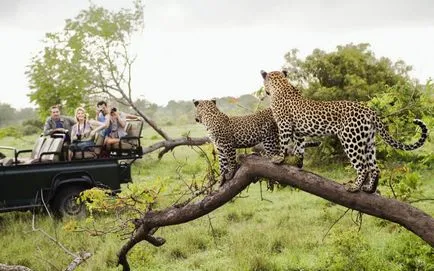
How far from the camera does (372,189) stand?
4.43 metres

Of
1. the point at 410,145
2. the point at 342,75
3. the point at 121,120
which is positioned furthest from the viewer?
the point at 342,75

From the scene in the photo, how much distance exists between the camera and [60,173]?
10.7m

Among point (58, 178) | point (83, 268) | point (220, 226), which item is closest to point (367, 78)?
point (220, 226)

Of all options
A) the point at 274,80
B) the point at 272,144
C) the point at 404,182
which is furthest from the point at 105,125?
the point at 274,80

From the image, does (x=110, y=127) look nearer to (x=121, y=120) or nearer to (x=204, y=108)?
(x=121, y=120)

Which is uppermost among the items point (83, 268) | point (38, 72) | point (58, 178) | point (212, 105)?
point (38, 72)

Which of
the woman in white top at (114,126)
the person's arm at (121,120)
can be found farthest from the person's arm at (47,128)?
the person's arm at (121,120)

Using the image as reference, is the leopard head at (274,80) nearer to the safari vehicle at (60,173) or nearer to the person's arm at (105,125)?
the person's arm at (105,125)

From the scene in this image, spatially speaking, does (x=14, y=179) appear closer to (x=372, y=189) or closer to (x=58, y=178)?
(x=58, y=178)

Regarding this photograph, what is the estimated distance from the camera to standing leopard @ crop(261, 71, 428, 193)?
429 cm

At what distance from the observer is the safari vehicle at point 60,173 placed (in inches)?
411

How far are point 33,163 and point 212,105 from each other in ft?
21.2

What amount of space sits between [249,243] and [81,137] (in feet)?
13.1

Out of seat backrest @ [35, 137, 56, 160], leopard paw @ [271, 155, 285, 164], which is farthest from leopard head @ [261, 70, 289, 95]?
seat backrest @ [35, 137, 56, 160]
